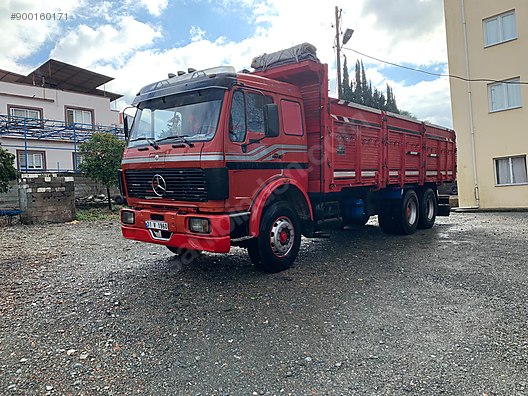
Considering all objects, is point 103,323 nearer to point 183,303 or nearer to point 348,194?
point 183,303

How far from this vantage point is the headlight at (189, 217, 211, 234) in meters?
4.44

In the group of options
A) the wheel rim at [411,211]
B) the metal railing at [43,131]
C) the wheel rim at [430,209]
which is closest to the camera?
the wheel rim at [411,211]

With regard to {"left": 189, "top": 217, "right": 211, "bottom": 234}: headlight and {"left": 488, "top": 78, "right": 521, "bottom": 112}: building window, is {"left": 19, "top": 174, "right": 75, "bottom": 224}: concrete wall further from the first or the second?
{"left": 488, "top": 78, "right": 521, "bottom": 112}: building window

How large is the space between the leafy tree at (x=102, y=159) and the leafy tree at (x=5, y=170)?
313cm

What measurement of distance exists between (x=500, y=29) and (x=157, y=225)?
14.6 m

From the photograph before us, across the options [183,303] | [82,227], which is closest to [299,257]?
[183,303]

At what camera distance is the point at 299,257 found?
633 centimetres

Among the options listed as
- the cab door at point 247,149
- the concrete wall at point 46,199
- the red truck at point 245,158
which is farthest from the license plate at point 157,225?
the concrete wall at point 46,199

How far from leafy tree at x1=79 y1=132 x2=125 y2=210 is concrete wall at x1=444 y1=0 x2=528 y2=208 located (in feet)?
42.4

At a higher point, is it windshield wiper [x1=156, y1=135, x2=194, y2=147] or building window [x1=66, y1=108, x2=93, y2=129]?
building window [x1=66, y1=108, x2=93, y2=129]

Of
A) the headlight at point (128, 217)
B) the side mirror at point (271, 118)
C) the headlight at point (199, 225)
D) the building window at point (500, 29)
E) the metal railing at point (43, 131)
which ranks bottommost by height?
the headlight at point (199, 225)

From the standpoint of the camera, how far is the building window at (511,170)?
1363cm

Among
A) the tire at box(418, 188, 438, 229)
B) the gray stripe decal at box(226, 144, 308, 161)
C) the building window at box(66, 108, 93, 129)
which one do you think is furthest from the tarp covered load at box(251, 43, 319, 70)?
the building window at box(66, 108, 93, 129)

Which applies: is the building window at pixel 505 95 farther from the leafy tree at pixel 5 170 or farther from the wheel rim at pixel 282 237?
the leafy tree at pixel 5 170
